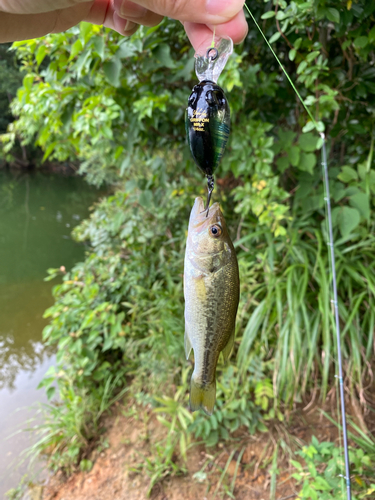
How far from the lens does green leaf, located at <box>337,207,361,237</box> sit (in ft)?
7.13

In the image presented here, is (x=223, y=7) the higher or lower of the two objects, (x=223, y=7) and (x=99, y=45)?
the higher

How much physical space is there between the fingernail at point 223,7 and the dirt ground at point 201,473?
257 centimetres

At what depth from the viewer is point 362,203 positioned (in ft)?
7.23

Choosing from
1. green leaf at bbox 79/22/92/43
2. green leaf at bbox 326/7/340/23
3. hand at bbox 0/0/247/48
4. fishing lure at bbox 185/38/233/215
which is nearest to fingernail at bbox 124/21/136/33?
hand at bbox 0/0/247/48

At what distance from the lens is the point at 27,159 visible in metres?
21.4

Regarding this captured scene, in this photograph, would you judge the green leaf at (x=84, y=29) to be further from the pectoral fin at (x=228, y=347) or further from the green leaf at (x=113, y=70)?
the pectoral fin at (x=228, y=347)

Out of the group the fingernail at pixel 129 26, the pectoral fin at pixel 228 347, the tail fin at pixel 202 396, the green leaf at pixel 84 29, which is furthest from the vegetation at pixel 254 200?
A: the pectoral fin at pixel 228 347

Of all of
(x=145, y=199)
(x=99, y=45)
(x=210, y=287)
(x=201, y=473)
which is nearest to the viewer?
(x=210, y=287)

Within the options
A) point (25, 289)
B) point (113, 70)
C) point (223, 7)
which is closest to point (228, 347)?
point (223, 7)

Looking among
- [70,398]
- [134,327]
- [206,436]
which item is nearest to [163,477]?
[206,436]

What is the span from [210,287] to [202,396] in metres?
0.41

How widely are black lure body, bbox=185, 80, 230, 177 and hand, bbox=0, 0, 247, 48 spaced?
24cm

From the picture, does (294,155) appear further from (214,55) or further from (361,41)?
(214,55)

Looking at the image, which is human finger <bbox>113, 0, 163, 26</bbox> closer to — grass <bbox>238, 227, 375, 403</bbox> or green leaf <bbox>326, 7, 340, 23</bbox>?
green leaf <bbox>326, 7, 340, 23</bbox>
